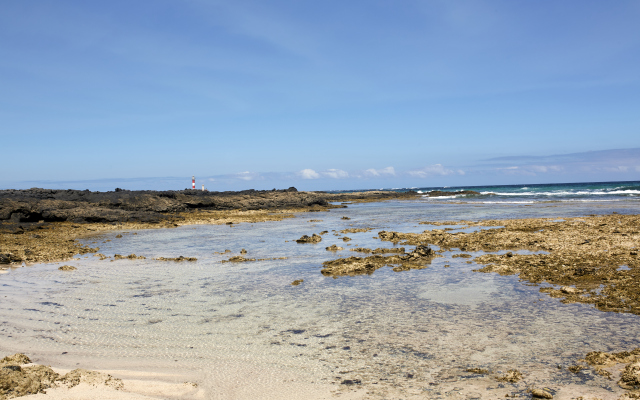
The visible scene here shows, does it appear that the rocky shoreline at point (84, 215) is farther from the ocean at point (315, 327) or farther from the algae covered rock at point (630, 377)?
the algae covered rock at point (630, 377)

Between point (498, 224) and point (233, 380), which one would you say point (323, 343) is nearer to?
point (233, 380)

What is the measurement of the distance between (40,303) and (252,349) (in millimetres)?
4484

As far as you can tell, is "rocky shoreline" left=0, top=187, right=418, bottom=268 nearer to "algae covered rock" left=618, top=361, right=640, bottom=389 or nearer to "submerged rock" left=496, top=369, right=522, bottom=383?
"submerged rock" left=496, top=369, right=522, bottom=383

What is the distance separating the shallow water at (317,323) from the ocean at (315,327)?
0.06 feet

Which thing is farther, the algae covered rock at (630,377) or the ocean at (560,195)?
the ocean at (560,195)

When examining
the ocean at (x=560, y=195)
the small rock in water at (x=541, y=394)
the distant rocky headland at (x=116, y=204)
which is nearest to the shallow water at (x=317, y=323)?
the small rock in water at (x=541, y=394)

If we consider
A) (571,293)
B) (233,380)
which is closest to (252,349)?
(233,380)

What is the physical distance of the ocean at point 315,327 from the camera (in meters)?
3.90

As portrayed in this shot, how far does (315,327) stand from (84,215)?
2140cm

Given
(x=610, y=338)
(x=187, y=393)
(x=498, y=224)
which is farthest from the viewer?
(x=498, y=224)

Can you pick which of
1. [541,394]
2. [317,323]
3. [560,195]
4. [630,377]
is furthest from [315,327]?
[560,195]

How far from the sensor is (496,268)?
8.40 m

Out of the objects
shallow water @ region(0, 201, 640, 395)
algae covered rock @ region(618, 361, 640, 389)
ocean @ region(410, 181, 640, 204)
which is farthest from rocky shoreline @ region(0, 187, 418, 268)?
ocean @ region(410, 181, 640, 204)

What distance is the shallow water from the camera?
4.11m
